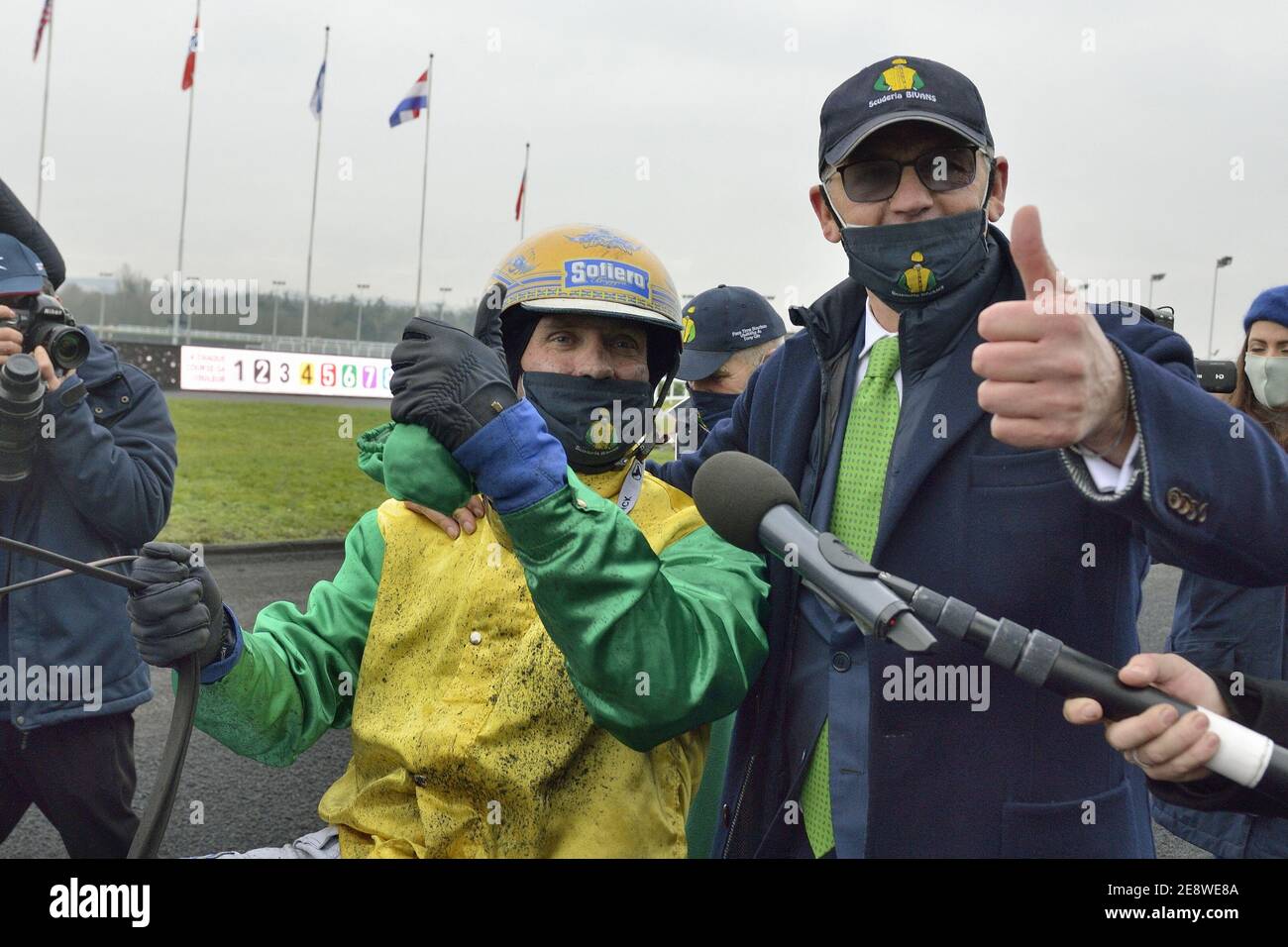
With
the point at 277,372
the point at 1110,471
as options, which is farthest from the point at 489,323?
Result: the point at 277,372

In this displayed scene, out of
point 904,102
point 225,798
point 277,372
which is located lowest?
point 225,798

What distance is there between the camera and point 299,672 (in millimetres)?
2336

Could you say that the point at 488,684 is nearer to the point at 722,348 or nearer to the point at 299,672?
the point at 299,672

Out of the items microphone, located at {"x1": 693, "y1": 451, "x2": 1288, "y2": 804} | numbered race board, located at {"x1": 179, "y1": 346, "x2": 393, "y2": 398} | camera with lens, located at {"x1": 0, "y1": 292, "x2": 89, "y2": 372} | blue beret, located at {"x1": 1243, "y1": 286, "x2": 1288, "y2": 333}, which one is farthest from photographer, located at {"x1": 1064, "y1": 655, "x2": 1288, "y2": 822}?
numbered race board, located at {"x1": 179, "y1": 346, "x2": 393, "y2": 398}

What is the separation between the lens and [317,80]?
3394 centimetres

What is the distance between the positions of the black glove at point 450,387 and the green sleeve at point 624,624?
179 millimetres

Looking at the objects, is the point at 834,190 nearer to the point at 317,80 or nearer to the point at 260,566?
the point at 260,566

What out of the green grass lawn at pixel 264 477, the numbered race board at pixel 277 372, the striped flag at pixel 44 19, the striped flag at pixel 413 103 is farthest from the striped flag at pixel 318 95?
the green grass lawn at pixel 264 477

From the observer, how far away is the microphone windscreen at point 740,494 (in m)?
1.65

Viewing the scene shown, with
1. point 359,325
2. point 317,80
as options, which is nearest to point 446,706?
point 317,80

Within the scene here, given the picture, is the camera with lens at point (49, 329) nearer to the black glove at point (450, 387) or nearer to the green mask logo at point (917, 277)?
the black glove at point (450, 387)

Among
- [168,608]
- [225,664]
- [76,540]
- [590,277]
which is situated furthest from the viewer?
[76,540]

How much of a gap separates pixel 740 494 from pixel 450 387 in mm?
533

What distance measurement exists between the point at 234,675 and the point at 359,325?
5186cm
